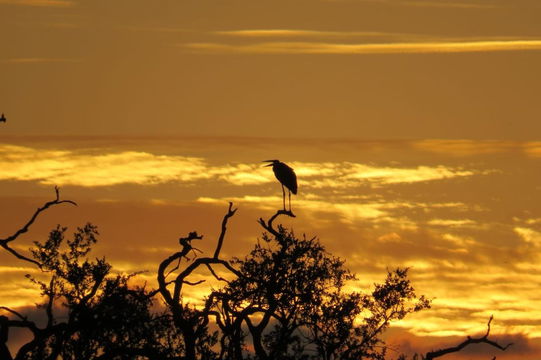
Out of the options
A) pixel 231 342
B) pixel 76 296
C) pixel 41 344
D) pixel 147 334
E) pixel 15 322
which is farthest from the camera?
pixel 76 296

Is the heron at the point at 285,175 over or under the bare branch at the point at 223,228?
over

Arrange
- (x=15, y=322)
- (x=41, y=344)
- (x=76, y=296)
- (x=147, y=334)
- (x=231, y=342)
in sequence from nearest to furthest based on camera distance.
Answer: (x=15, y=322)
(x=41, y=344)
(x=147, y=334)
(x=231, y=342)
(x=76, y=296)

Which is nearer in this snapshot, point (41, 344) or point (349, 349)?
point (41, 344)

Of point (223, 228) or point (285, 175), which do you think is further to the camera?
point (285, 175)

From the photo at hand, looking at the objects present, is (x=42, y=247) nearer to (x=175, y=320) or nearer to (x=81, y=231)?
(x=81, y=231)

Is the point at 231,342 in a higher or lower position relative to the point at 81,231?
lower

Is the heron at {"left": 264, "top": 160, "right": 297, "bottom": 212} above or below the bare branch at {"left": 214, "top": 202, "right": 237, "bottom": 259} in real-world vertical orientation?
above

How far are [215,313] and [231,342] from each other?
4.78ft

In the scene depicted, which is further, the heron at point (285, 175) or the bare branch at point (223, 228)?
the heron at point (285, 175)

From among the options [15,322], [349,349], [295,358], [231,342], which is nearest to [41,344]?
[15,322]

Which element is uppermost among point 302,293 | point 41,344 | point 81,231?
point 81,231

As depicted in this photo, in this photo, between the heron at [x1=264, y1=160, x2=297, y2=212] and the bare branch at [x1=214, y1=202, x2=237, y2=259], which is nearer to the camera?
the bare branch at [x1=214, y1=202, x2=237, y2=259]

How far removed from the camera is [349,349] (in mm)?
40219

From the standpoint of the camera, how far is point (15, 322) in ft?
96.6
